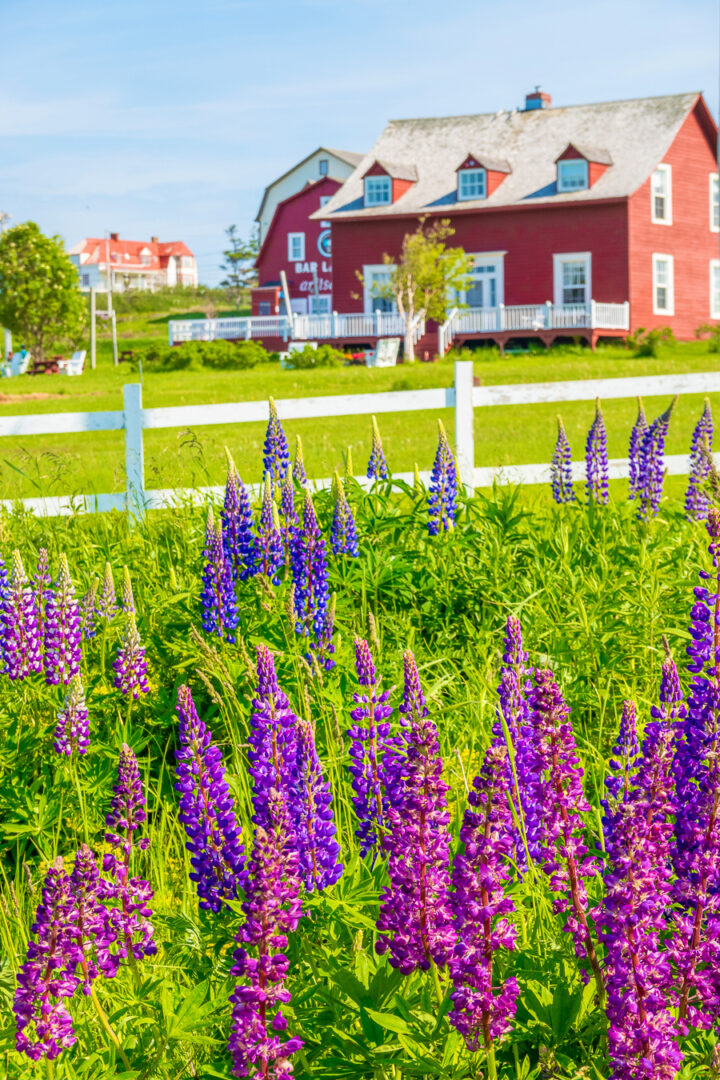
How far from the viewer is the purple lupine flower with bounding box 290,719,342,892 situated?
233 centimetres

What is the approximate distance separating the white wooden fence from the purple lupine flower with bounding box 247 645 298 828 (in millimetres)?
5357

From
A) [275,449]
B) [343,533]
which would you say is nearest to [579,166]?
[275,449]

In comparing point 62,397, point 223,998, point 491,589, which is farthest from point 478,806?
point 62,397

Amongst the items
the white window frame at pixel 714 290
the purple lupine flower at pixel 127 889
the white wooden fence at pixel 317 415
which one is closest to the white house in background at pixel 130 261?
the white window frame at pixel 714 290

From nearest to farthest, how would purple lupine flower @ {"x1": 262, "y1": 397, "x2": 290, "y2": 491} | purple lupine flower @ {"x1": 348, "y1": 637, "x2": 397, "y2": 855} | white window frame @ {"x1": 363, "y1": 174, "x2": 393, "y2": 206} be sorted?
purple lupine flower @ {"x1": 348, "y1": 637, "x2": 397, "y2": 855}, purple lupine flower @ {"x1": 262, "y1": 397, "x2": 290, "y2": 491}, white window frame @ {"x1": 363, "y1": 174, "x2": 393, "y2": 206}

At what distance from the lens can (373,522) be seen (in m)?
6.20

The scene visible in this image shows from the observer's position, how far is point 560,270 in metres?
39.0

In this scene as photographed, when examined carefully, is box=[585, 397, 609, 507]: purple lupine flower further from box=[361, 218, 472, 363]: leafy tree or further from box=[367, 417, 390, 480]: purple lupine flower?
box=[361, 218, 472, 363]: leafy tree

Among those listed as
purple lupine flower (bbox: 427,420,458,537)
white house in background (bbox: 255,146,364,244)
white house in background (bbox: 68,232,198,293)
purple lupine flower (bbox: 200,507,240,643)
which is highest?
white house in background (bbox: 68,232,198,293)

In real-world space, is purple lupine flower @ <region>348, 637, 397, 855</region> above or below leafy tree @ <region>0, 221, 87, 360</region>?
below

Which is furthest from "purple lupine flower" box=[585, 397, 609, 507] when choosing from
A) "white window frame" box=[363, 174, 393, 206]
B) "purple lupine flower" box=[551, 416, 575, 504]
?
"white window frame" box=[363, 174, 393, 206]

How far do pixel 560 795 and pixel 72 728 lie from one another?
2.13 meters

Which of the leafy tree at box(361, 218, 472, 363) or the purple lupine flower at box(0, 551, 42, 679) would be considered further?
the leafy tree at box(361, 218, 472, 363)

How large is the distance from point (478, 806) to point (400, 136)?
4455 cm
